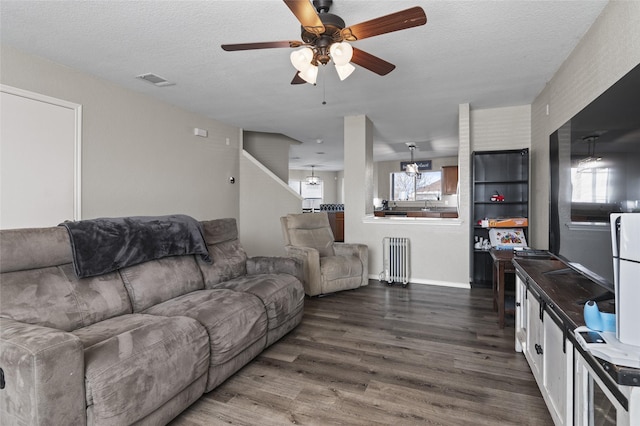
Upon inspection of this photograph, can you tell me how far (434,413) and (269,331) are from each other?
4.08 feet

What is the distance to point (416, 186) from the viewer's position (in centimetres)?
991

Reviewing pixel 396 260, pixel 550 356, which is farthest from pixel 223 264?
pixel 396 260

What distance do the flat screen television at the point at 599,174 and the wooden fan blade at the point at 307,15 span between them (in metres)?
1.52

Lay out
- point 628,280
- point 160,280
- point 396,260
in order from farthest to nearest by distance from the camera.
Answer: point 396,260 → point 160,280 → point 628,280

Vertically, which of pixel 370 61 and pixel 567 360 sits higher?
pixel 370 61

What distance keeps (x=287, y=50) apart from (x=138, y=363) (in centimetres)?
262

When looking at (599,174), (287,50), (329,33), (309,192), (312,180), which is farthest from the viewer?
(309,192)

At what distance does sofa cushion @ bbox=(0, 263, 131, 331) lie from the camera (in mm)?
1677

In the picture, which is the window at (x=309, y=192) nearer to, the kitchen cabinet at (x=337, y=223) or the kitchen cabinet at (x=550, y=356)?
the kitchen cabinet at (x=337, y=223)

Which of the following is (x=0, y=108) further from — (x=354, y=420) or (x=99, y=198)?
(x=354, y=420)

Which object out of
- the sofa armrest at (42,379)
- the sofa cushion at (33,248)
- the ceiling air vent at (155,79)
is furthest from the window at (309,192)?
the sofa armrest at (42,379)

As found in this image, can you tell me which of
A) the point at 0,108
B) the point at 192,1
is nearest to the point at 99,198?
the point at 0,108

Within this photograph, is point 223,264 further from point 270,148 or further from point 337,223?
point 337,223

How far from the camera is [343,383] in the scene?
2078 millimetres
